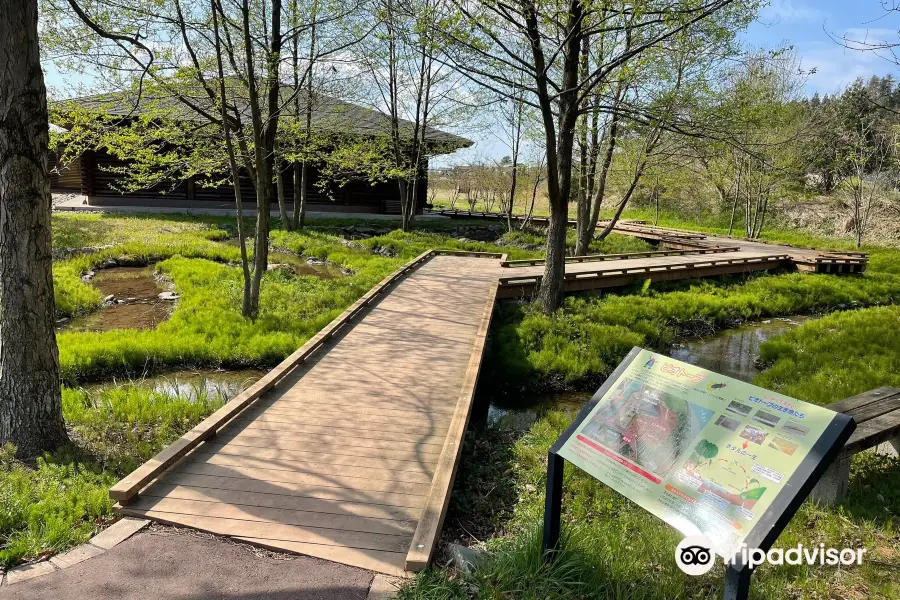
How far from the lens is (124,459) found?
4977 millimetres

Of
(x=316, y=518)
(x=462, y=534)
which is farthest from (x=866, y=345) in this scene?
(x=316, y=518)

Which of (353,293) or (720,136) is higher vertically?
(720,136)

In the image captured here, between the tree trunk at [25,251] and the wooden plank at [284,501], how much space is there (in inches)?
59.0

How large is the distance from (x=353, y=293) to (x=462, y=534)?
8474 millimetres

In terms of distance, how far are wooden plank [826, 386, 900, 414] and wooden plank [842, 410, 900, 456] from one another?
290 mm

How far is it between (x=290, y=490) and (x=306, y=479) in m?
0.18

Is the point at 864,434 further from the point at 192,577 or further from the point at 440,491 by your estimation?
the point at 192,577

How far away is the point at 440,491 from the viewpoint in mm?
4035

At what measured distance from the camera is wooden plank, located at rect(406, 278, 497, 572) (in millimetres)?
3408

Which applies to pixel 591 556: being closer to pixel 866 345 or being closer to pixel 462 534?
pixel 462 534

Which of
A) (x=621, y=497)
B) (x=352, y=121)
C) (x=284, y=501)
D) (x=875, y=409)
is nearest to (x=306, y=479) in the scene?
(x=284, y=501)

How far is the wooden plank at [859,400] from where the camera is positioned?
504cm

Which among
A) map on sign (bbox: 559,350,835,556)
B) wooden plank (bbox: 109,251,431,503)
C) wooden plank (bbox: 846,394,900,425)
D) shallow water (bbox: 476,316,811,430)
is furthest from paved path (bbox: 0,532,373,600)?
wooden plank (bbox: 846,394,900,425)

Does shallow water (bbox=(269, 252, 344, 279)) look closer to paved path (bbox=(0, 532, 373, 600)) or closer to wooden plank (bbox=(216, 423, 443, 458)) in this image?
wooden plank (bbox=(216, 423, 443, 458))
